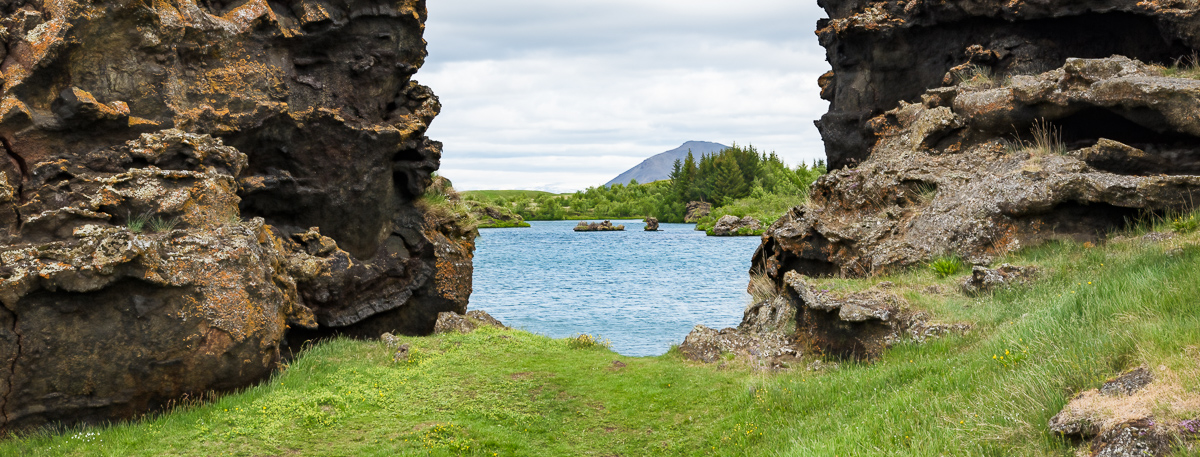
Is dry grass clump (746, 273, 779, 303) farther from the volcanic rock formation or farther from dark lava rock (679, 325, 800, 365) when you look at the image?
dark lava rock (679, 325, 800, 365)

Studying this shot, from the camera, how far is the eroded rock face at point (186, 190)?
978 centimetres

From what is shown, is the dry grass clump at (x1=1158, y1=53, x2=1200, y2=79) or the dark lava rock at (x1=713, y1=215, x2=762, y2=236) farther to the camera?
the dark lava rock at (x1=713, y1=215, x2=762, y2=236)

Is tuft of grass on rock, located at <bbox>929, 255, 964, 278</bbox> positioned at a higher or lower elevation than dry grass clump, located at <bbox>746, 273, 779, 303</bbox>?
higher

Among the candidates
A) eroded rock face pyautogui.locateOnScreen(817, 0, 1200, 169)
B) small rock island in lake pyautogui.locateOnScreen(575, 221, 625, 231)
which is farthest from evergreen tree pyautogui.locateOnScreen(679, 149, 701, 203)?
eroded rock face pyautogui.locateOnScreen(817, 0, 1200, 169)

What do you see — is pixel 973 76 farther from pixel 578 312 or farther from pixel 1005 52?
pixel 578 312

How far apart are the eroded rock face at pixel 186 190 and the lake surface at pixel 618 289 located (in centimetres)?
723

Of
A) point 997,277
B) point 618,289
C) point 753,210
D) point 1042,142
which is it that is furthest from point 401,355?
point 753,210

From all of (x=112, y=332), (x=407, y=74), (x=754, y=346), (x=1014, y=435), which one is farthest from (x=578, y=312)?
(x=1014, y=435)

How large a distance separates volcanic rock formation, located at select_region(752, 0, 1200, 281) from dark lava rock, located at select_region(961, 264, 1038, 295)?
147cm

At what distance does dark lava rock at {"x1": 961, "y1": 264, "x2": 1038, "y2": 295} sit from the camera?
1064 cm

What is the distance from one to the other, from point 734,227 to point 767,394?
9440 centimetres

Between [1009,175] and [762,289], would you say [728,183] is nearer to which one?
[762,289]

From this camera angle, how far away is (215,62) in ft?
45.8

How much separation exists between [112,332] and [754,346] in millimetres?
10667
